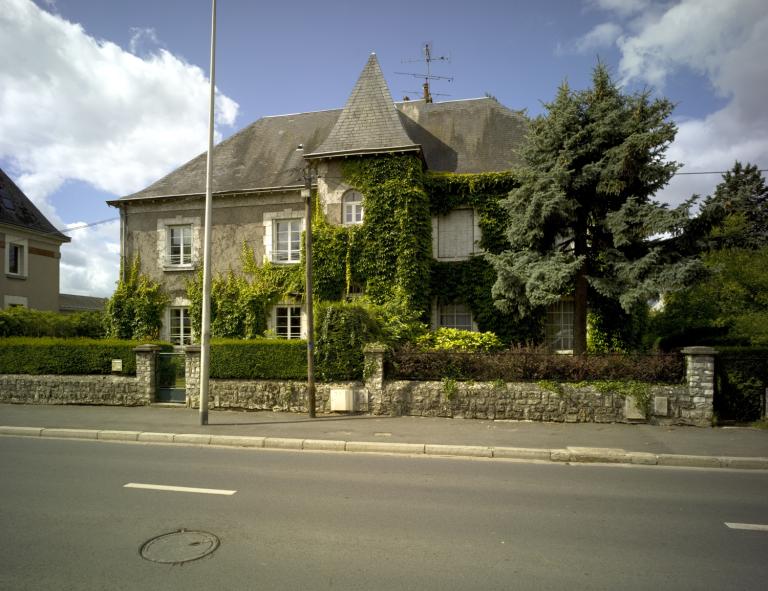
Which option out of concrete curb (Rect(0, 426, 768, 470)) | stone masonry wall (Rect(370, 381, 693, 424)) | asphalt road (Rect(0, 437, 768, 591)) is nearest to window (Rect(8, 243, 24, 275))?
concrete curb (Rect(0, 426, 768, 470))

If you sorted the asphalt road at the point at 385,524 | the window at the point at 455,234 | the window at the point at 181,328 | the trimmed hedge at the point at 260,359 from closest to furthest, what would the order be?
1. the asphalt road at the point at 385,524
2. the trimmed hedge at the point at 260,359
3. the window at the point at 455,234
4. the window at the point at 181,328

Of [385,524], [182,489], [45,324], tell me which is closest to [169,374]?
[45,324]

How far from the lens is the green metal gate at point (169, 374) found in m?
12.9

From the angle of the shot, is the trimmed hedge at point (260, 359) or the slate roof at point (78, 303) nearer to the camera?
the trimmed hedge at point (260, 359)

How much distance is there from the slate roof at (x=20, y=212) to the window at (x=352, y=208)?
1992cm

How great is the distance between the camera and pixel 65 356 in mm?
13258

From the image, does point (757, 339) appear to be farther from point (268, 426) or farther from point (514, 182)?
point (268, 426)

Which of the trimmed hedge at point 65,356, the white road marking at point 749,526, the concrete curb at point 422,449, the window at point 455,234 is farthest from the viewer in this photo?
the window at point 455,234

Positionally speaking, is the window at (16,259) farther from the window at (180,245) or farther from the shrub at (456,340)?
the shrub at (456,340)

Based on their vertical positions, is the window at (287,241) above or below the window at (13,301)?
above

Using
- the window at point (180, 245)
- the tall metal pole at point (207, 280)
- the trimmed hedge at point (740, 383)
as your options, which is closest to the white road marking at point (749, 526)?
the trimmed hedge at point (740, 383)

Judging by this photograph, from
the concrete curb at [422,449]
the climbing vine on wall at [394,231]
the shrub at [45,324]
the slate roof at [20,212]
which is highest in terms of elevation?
the slate roof at [20,212]

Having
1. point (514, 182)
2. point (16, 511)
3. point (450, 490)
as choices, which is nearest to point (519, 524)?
point (450, 490)

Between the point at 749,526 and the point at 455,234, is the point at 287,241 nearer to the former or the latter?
the point at 455,234
